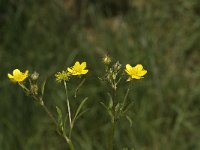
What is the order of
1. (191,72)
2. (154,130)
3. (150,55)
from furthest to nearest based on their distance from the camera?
(191,72), (150,55), (154,130)

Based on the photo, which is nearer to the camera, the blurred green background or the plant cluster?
the plant cluster

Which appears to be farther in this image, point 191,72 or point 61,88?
point 191,72

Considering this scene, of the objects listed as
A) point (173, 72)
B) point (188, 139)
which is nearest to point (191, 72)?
point (173, 72)

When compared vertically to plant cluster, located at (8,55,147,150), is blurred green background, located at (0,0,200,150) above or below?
above

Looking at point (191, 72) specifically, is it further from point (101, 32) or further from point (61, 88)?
point (61, 88)

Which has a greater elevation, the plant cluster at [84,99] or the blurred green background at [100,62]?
the blurred green background at [100,62]

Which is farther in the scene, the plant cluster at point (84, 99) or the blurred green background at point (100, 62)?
the blurred green background at point (100, 62)

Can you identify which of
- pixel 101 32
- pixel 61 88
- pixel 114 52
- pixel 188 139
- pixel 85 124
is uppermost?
pixel 101 32

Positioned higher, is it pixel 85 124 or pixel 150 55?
pixel 150 55
